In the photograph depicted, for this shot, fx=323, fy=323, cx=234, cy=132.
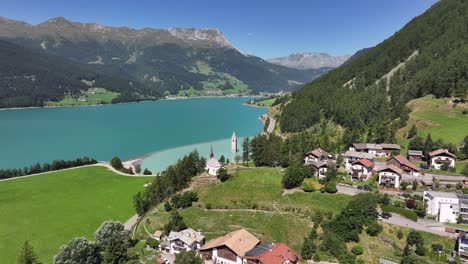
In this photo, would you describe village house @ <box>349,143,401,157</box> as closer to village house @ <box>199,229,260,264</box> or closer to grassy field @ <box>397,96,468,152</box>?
grassy field @ <box>397,96,468,152</box>

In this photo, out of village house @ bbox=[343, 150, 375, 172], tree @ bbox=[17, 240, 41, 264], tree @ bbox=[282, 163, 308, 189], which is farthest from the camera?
village house @ bbox=[343, 150, 375, 172]

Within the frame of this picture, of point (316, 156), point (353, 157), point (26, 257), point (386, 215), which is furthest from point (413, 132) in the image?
point (26, 257)

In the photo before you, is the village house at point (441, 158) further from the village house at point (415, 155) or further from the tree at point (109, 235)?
the tree at point (109, 235)

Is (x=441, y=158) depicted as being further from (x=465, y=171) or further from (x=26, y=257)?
(x=26, y=257)

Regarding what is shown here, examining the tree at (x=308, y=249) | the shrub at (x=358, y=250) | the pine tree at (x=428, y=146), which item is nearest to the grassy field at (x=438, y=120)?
the pine tree at (x=428, y=146)

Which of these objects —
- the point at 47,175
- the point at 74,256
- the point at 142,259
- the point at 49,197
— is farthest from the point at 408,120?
the point at 47,175

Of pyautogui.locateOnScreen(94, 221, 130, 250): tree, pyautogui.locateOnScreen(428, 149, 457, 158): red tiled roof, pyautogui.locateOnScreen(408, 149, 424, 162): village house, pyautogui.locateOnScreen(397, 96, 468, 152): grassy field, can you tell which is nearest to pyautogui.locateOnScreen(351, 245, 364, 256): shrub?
pyautogui.locateOnScreen(94, 221, 130, 250): tree
